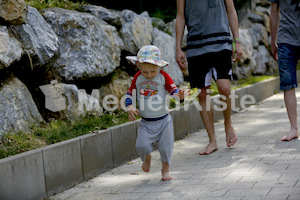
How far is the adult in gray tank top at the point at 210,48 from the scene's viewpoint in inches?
218

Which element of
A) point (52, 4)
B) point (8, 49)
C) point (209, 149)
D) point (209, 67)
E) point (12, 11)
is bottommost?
point (209, 149)

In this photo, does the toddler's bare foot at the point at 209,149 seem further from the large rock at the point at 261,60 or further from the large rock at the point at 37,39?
the large rock at the point at 261,60

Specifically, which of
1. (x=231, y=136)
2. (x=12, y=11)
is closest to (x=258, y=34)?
(x=231, y=136)

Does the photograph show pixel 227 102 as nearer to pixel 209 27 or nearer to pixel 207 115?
pixel 207 115

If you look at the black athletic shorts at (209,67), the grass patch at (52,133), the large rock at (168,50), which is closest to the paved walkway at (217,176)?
the grass patch at (52,133)

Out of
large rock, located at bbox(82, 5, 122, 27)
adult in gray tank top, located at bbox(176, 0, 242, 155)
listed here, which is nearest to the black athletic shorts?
adult in gray tank top, located at bbox(176, 0, 242, 155)

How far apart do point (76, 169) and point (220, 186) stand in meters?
1.43

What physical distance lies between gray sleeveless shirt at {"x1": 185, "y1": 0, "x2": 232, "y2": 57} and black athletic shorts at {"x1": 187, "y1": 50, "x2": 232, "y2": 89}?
6 cm

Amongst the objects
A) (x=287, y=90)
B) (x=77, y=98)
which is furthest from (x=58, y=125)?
(x=287, y=90)

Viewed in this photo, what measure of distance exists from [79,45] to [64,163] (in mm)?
2550

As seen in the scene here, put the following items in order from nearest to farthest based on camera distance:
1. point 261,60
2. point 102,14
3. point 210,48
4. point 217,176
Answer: point 217,176 < point 210,48 < point 102,14 < point 261,60

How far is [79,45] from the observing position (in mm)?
6691

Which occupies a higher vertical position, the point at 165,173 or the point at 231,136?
the point at 231,136

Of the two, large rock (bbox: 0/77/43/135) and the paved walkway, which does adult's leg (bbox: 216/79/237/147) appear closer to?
the paved walkway
